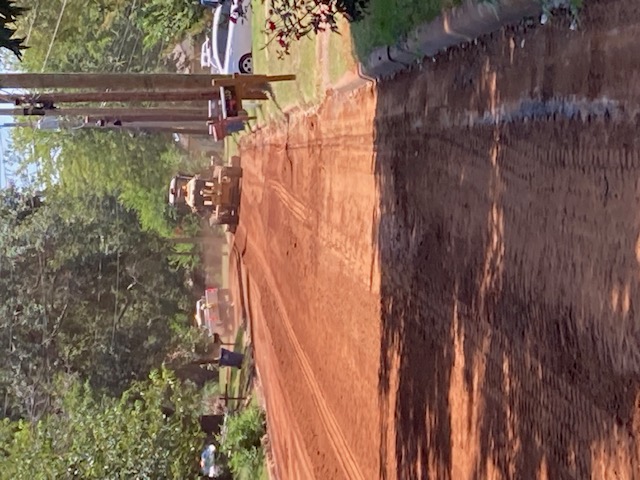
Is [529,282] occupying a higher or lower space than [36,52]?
lower

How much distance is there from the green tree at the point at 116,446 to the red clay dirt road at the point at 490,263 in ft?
19.7

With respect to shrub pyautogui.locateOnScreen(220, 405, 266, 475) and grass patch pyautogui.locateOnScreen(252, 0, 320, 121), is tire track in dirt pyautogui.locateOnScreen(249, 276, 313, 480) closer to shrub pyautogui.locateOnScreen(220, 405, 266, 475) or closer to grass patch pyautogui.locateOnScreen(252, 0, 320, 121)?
shrub pyautogui.locateOnScreen(220, 405, 266, 475)

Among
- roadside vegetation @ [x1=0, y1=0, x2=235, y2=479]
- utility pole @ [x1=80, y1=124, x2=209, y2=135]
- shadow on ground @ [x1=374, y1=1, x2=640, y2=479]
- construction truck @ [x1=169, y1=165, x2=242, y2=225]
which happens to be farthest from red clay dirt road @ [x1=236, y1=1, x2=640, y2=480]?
utility pole @ [x1=80, y1=124, x2=209, y2=135]

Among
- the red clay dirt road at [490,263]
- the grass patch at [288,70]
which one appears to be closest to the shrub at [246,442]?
the grass patch at [288,70]

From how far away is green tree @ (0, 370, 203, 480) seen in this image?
45.6ft

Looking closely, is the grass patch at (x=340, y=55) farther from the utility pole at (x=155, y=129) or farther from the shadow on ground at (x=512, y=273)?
the utility pole at (x=155, y=129)

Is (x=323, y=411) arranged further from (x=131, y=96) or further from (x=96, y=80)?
(x=131, y=96)

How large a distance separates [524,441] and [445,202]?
1.69 metres

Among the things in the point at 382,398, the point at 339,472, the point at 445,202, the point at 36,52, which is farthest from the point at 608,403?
the point at 36,52

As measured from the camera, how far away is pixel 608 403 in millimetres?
3645

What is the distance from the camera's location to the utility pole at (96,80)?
7637 mm

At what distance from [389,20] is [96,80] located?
3.49 m

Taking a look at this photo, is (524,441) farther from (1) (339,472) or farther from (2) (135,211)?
(2) (135,211)

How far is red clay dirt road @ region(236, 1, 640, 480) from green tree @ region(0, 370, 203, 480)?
19.7ft
